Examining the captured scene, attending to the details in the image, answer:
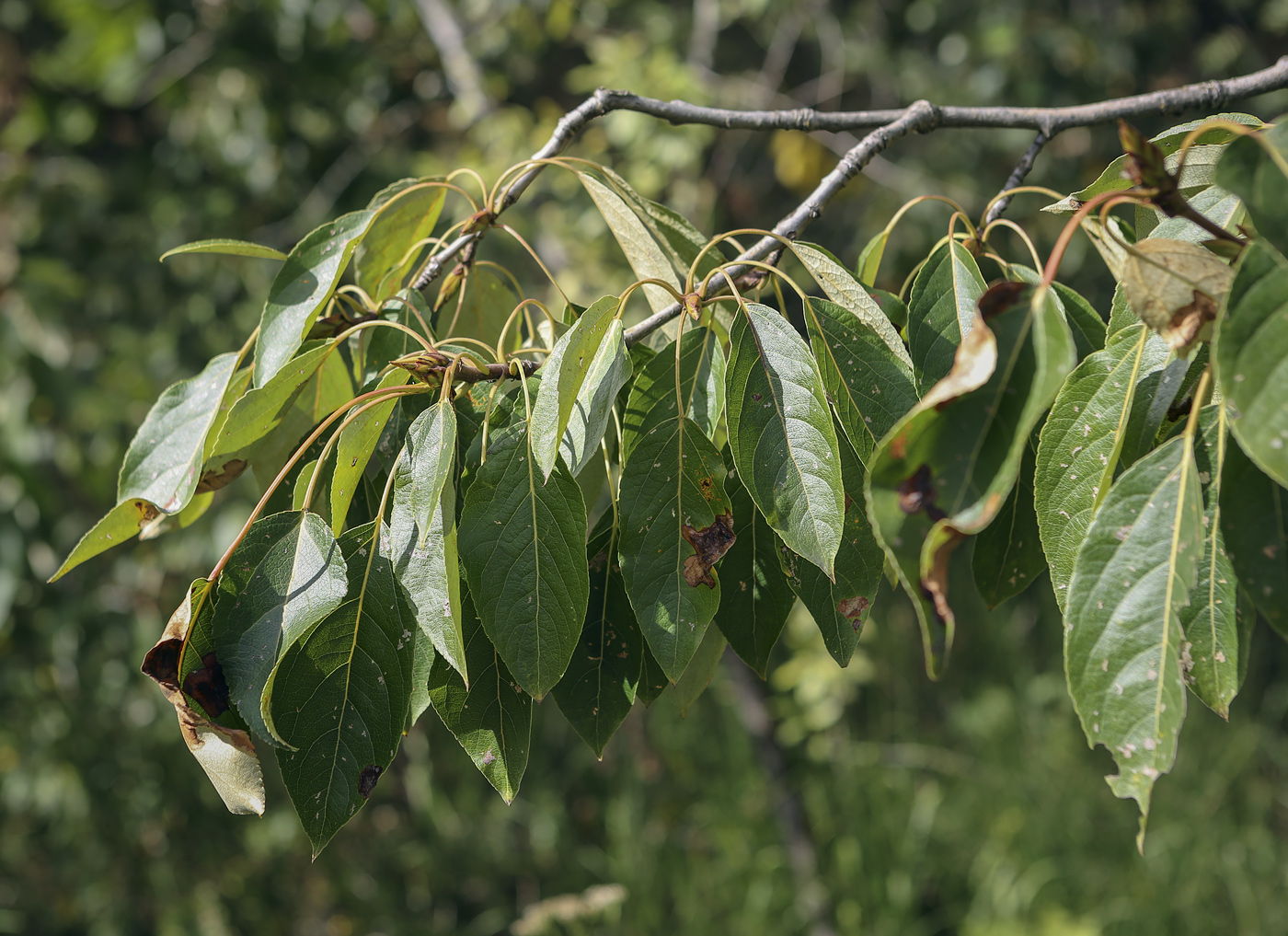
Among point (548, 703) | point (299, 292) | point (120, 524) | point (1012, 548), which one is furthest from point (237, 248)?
point (548, 703)

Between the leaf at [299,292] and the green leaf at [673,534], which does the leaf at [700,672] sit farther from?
the leaf at [299,292]

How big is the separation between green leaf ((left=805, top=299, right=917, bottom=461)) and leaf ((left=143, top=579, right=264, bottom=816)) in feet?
1.27

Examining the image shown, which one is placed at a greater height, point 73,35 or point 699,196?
point 73,35

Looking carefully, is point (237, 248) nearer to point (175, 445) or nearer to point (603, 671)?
point (175, 445)

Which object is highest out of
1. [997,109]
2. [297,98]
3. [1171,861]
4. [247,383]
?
[297,98]

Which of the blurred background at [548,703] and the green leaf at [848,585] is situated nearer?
the green leaf at [848,585]

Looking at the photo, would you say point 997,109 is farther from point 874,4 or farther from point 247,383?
point 874,4

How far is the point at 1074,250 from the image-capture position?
7.78 feet

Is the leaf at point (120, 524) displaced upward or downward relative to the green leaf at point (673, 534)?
upward

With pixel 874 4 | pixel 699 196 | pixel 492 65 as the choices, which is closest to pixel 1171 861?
pixel 699 196

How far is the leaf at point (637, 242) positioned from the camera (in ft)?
2.23

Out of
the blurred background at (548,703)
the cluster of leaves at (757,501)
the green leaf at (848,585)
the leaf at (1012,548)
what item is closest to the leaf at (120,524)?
the cluster of leaves at (757,501)

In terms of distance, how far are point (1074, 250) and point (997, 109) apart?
1.79 metres

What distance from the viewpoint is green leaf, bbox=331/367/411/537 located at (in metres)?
0.56
